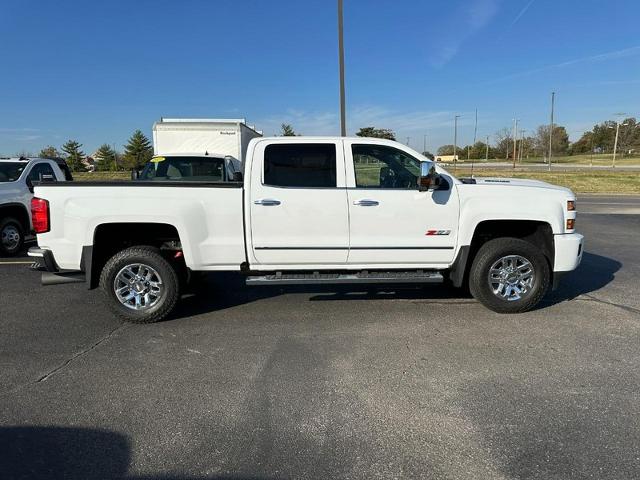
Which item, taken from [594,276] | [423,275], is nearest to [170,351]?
[423,275]

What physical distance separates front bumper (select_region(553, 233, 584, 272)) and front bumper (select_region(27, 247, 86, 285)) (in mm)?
5304

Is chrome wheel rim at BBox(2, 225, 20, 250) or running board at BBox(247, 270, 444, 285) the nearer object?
running board at BBox(247, 270, 444, 285)

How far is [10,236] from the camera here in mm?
8883

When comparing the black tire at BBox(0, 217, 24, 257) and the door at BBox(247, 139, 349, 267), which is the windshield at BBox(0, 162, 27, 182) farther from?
the door at BBox(247, 139, 349, 267)

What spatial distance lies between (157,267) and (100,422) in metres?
2.09

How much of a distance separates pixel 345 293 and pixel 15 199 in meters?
6.99

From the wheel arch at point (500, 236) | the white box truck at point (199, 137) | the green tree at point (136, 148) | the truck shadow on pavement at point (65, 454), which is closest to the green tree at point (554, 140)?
the green tree at point (136, 148)

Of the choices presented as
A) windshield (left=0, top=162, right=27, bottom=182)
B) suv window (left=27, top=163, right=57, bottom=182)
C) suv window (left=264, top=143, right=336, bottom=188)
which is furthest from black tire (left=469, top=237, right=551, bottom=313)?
windshield (left=0, top=162, right=27, bottom=182)

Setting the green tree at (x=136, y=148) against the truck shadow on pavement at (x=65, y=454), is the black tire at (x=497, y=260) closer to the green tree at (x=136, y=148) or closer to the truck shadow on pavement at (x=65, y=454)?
the truck shadow on pavement at (x=65, y=454)

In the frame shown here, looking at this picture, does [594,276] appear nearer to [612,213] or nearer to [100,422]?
[100,422]

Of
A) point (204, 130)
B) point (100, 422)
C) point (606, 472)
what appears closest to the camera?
point (606, 472)

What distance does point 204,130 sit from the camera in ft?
42.4

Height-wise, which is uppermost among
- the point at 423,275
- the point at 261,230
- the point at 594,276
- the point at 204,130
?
the point at 204,130

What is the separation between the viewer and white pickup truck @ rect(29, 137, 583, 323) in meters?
4.82
